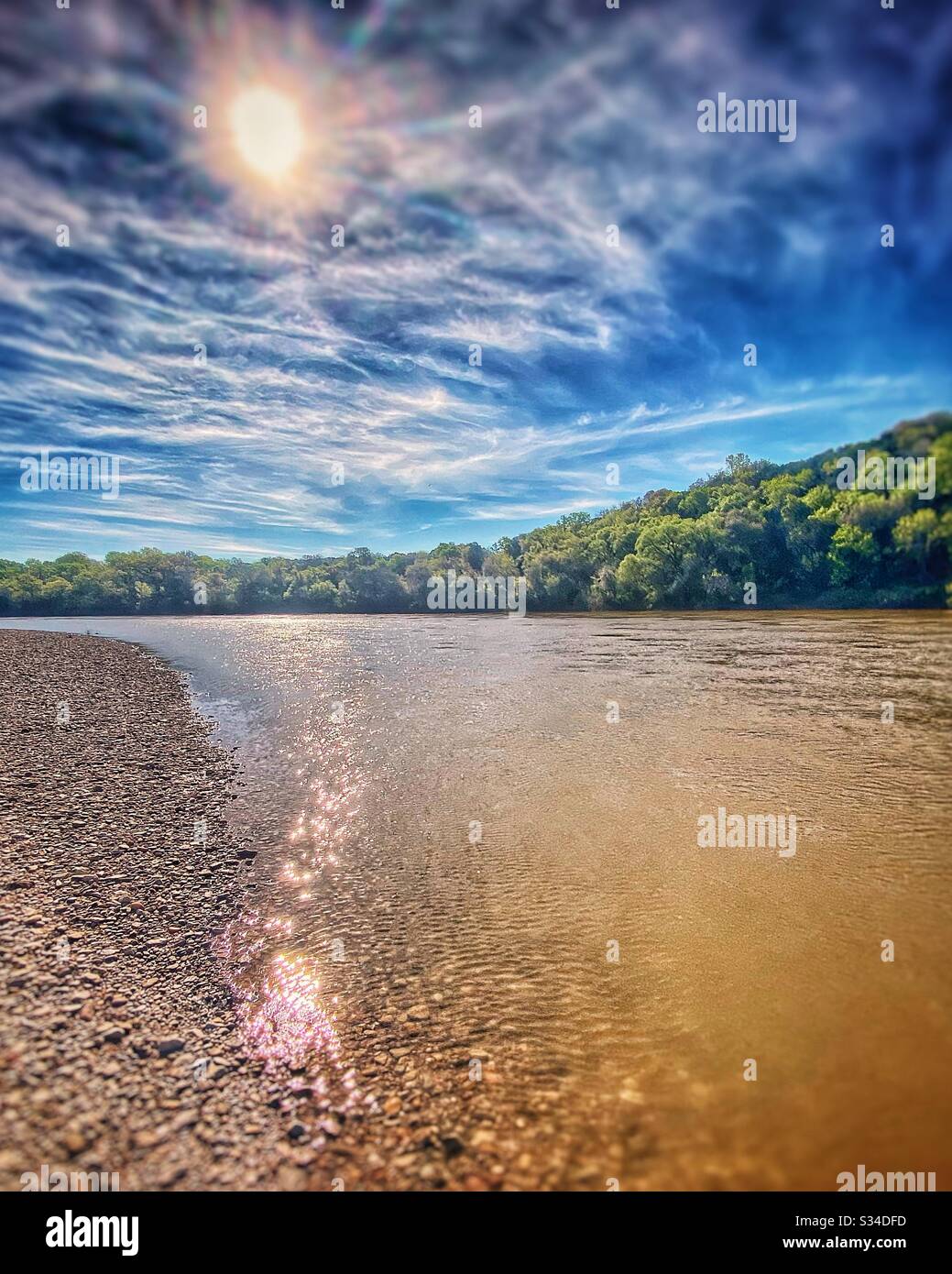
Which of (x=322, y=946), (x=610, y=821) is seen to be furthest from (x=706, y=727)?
(x=322, y=946)

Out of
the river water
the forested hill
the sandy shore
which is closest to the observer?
the sandy shore

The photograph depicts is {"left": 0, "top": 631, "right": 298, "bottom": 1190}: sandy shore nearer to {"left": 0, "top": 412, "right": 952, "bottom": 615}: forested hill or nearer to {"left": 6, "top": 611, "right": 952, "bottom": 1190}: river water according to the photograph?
{"left": 6, "top": 611, "right": 952, "bottom": 1190}: river water

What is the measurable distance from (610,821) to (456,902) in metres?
3.38

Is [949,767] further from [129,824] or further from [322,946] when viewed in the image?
[129,824]

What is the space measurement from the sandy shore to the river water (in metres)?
0.45

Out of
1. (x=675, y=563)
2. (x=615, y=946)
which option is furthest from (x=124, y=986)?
(x=675, y=563)

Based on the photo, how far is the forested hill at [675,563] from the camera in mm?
39575

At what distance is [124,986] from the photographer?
17.7 feet

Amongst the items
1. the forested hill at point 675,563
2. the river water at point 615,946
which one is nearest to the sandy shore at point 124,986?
the river water at point 615,946

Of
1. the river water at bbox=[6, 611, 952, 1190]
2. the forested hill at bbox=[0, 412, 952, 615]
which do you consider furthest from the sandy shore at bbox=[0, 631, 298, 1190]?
the forested hill at bbox=[0, 412, 952, 615]

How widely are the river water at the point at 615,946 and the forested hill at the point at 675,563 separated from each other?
19.4ft

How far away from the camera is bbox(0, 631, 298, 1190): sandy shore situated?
12.3 feet
